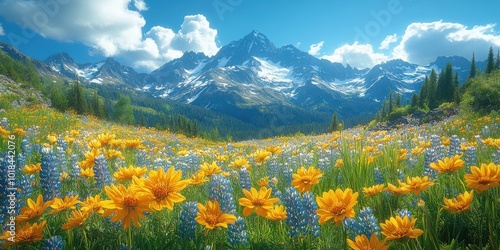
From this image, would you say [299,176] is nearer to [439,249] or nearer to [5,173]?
[439,249]

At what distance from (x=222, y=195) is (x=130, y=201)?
92cm

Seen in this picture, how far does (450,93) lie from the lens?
2331 inches

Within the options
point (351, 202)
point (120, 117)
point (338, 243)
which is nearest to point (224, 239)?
point (338, 243)

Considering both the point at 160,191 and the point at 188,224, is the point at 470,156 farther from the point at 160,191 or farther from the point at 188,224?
the point at 160,191

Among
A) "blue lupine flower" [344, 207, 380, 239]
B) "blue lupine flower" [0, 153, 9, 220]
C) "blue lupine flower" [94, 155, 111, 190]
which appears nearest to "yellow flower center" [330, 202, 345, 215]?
"blue lupine flower" [344, 207, 380, 239]

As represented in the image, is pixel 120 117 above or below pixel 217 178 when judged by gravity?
above

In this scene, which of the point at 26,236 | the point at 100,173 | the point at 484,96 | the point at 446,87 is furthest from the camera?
the point at 446,87

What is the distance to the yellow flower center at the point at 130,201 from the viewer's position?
5.30 ft

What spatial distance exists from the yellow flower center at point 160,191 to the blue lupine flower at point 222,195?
67 centimetres

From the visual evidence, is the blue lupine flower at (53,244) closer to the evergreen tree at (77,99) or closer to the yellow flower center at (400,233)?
the yellow flower center at (400,233)

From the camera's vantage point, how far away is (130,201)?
5.30 ft

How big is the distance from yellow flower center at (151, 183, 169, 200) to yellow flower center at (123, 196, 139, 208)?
0.13m

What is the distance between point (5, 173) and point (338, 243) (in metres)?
2.59

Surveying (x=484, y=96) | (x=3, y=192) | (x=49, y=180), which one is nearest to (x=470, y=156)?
(x=49, y=180)
